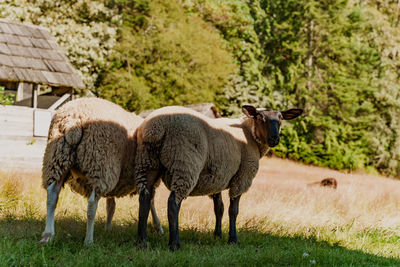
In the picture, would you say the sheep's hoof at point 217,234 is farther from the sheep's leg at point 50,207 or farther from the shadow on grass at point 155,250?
the sheep's leg at point 50,207

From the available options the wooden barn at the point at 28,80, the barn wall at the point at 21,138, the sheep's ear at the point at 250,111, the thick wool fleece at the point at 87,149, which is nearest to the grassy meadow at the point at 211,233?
the thick wool fleece at the point at 87,149

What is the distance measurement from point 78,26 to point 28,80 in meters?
13.0

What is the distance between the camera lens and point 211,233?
671 cm

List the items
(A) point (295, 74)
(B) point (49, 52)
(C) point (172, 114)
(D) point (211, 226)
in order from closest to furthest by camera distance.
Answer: (C) point (172, 114), (D) point (211, 226), (B) point (49, 52), (A) point (295, 74)

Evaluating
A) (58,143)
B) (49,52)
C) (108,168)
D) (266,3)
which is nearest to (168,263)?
(108,168)

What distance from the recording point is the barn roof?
14828 mm

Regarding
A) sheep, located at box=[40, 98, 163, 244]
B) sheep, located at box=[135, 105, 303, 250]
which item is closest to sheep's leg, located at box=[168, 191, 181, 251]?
sheep, located at box=[135, 105, 303, 250]

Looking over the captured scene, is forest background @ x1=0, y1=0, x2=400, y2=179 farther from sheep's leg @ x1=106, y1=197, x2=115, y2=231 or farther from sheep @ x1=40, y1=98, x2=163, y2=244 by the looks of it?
sheep @ x1=40, y1=98, x2=163, y2=244

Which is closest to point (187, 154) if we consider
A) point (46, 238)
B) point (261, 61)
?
point (46, 238)

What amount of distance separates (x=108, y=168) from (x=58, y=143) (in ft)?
2.17

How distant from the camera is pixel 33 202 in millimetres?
7422

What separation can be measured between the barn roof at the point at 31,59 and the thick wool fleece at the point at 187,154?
10243mm

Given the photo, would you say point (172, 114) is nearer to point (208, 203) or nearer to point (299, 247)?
point (299, 247)

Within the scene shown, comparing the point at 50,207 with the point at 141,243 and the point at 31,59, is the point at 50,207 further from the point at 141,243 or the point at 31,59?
the point at 31,59
